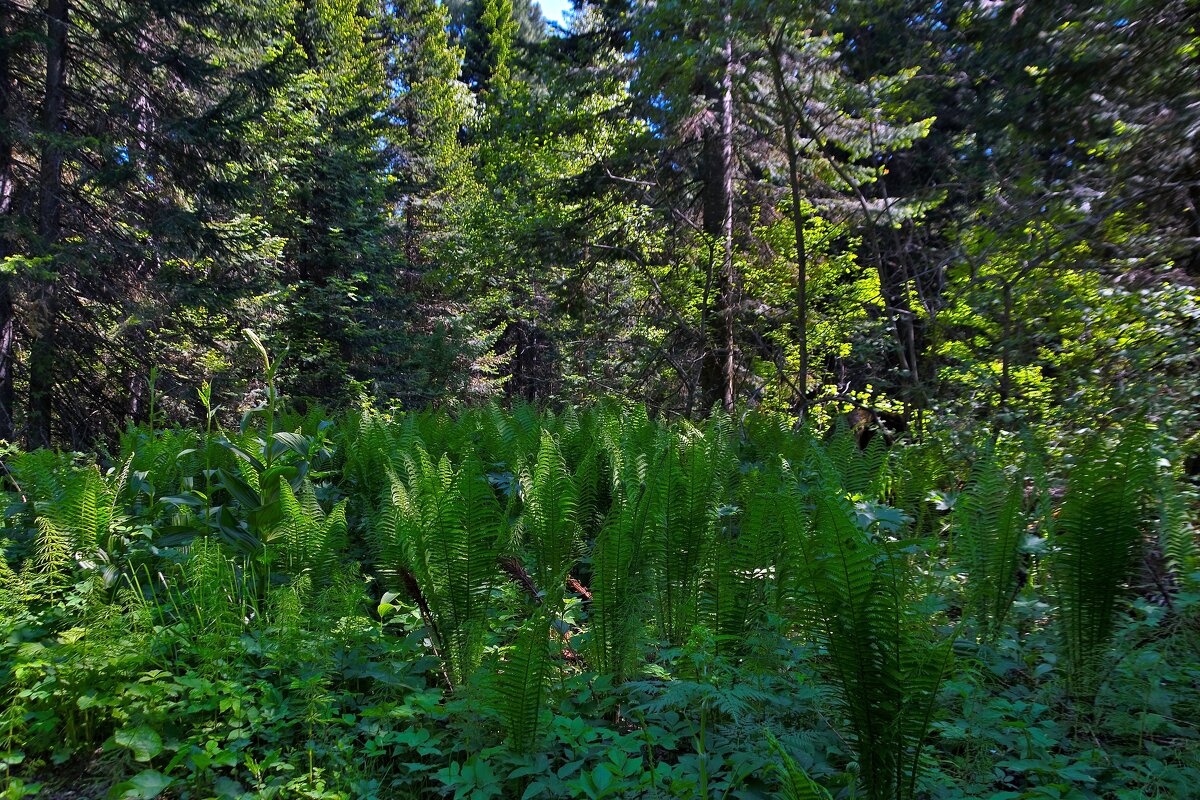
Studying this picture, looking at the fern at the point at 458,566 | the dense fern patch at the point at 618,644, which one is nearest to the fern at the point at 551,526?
the dense fern patch at the point at 618,644

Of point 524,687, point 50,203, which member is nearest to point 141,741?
point 524,687

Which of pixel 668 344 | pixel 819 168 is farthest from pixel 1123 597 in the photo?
pixel 668 344

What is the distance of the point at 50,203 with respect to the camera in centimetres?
877

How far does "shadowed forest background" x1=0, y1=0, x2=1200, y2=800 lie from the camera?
75.8 inches

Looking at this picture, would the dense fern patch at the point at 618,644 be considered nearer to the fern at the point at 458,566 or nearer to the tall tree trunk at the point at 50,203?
the fern at the point at 458,566

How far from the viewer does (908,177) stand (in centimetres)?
1071

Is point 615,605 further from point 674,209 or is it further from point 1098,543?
point 674,209

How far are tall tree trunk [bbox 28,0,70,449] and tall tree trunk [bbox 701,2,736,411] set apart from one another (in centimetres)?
805

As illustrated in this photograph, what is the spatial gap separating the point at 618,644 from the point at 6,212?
33.8ft

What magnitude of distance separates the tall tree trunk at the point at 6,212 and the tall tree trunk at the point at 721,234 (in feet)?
27.8

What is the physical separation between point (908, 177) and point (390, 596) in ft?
34.9

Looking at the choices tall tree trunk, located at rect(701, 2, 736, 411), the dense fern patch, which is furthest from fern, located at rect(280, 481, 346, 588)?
tall tree trunk, located at rect(701, 2, 736, 411)

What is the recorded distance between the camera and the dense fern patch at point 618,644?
180 centimetres

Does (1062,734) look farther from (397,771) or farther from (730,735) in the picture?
(397,771)
